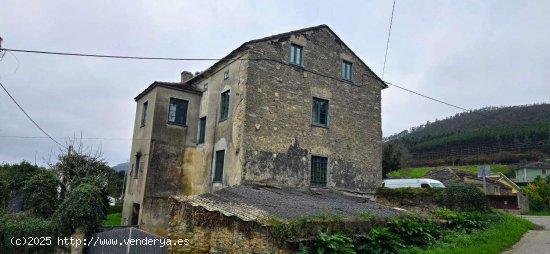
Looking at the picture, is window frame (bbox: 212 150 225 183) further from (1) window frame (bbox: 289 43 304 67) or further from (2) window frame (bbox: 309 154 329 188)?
(1) window frame (bbox: 289 43 304 67)

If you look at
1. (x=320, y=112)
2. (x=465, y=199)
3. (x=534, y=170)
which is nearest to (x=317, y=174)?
(x=320, y=112)

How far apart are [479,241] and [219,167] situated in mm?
10841

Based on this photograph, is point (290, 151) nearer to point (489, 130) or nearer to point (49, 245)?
point (49, 245)

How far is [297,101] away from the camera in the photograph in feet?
56.6

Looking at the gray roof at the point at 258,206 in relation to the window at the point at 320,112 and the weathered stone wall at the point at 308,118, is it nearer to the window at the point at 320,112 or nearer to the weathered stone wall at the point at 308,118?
the weathered stone wall at the point at 308,118

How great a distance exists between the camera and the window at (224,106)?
17.4 m

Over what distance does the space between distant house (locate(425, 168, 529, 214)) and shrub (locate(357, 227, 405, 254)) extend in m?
25.7

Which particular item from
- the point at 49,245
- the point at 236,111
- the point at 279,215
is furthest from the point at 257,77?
the point at 49,245

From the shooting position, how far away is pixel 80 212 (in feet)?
46.4

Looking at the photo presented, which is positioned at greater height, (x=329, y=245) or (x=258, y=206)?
(x=258, y=206)

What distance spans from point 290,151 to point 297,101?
2.44 meters

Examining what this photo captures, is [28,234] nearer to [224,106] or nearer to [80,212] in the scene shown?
[80,212]

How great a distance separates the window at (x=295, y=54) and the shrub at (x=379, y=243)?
10.3 metres

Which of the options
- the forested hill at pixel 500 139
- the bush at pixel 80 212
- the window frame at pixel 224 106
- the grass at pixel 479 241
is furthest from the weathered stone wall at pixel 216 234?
the forested hill at pixel 500 139
